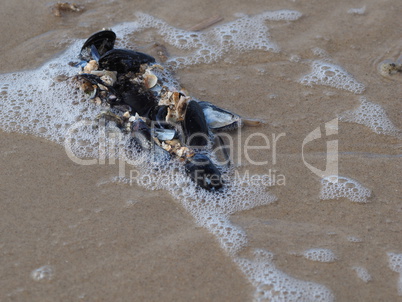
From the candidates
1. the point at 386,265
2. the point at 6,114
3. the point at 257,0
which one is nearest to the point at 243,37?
the point at 257,0

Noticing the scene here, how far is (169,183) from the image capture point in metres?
2.85

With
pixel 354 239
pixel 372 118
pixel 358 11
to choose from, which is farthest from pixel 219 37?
pixel 354 239

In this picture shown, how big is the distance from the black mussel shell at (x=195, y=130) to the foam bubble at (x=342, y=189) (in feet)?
2.59

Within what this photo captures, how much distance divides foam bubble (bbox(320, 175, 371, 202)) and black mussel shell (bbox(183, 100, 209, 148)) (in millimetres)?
789

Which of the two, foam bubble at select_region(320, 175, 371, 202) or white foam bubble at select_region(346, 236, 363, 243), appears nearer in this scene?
white foam bubble at select_region(346, 236, 363, 243)

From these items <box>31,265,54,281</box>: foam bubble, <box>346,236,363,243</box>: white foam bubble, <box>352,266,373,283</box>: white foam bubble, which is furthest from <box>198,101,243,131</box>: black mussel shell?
<box>31,265,54,281</box>: foam bubble

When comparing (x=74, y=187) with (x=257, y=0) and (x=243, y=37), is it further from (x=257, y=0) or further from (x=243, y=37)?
(x=257, y=0)

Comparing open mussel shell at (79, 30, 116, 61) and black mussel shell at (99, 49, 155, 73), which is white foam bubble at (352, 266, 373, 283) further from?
open mussel shell at (79, 30, 116, 61)

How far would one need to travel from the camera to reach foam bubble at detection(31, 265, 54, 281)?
2320 millimetres

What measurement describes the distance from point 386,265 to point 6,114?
8.50 feet

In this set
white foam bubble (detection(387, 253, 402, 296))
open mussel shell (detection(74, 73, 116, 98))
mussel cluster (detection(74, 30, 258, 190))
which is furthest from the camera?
open mussel shell (detection(74, 73, 116, 98))

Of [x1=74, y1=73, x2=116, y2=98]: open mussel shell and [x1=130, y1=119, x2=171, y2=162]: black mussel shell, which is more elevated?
[x1=74, y1=73, x2=116, y2=98]: open mussel shell

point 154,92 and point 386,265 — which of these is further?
point 154,92

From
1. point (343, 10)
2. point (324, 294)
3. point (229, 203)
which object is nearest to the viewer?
point (324, 294)
